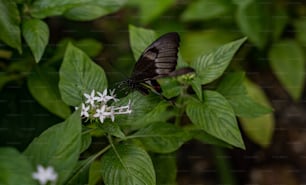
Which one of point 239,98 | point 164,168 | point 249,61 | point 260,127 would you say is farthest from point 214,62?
point 249,61

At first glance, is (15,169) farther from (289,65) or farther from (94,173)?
(289,65)

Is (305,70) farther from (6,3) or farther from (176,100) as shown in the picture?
(6,3)

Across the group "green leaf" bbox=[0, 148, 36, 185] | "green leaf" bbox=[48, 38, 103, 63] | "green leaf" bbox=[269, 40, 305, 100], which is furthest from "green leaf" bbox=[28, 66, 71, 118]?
"green leaf" bbox=[269, 40, 305, 100]

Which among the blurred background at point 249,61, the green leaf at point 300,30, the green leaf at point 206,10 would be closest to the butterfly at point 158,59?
the blurred background at point 249,61

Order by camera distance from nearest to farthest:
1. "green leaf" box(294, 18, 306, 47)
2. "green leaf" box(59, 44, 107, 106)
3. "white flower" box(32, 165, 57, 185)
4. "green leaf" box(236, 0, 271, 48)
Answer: "white flower" box(32, 165, 57, 185) → "green leaf" box(59, 44, 107, 106) → "green leaf" box(236, 0, 271, 48) → "green leaf" box(294, 18, 306, 47)

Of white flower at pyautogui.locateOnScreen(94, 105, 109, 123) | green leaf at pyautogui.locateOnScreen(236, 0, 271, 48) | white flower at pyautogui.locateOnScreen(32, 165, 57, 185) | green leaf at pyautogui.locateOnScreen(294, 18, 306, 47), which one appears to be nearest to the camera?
white flower at pyautogui.locateOnScreen(32, 165, 57, 185)

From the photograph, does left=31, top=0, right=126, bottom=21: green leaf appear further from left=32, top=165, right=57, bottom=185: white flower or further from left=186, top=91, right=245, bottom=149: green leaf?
left=32, top=165, right=57, bottom=185: white flower
